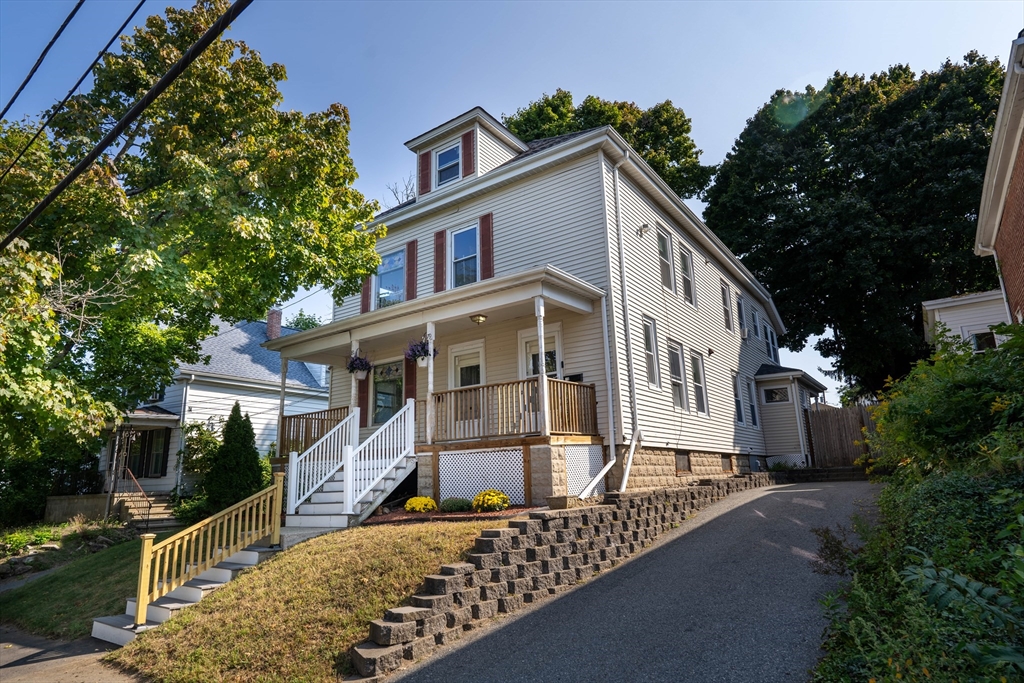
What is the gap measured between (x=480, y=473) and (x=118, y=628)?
5.45 m

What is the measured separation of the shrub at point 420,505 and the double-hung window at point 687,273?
885cm

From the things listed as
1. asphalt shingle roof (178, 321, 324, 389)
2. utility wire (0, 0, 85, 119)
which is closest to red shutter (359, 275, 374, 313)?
asphalt shingle roof (178, 321, 324, 389)

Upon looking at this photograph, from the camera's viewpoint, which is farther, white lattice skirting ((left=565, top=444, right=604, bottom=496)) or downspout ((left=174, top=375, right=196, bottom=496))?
downspout ((left=174, top=375, right=196, bottom=496))

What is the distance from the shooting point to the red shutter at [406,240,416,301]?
611 inches

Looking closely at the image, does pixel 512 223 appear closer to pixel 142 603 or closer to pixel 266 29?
pixel 266 29

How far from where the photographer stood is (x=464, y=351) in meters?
14.0

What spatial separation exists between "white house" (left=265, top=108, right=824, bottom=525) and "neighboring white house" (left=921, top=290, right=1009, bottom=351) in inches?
217


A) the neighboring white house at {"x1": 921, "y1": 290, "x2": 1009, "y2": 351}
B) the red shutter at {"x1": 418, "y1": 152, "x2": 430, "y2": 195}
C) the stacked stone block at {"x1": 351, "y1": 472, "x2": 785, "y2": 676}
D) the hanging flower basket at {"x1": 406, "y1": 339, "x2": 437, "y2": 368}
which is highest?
the red shutter at {"x1": 418, "y1": 152, "x2": 430, "y2": 195}

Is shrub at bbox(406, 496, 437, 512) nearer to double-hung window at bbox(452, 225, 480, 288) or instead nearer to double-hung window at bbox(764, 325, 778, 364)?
double-hung window at bbox(452, 225, 480, 288)

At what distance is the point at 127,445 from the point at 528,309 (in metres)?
14.7

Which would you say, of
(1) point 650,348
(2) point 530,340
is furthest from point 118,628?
(1) point 650,348

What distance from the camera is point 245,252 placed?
11266 mm

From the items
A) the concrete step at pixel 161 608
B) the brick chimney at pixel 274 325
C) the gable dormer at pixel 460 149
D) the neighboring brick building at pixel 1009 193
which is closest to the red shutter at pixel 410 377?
the gable dormer at pixel 460 149

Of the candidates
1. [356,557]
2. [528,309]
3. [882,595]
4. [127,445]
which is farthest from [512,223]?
[127,445]
